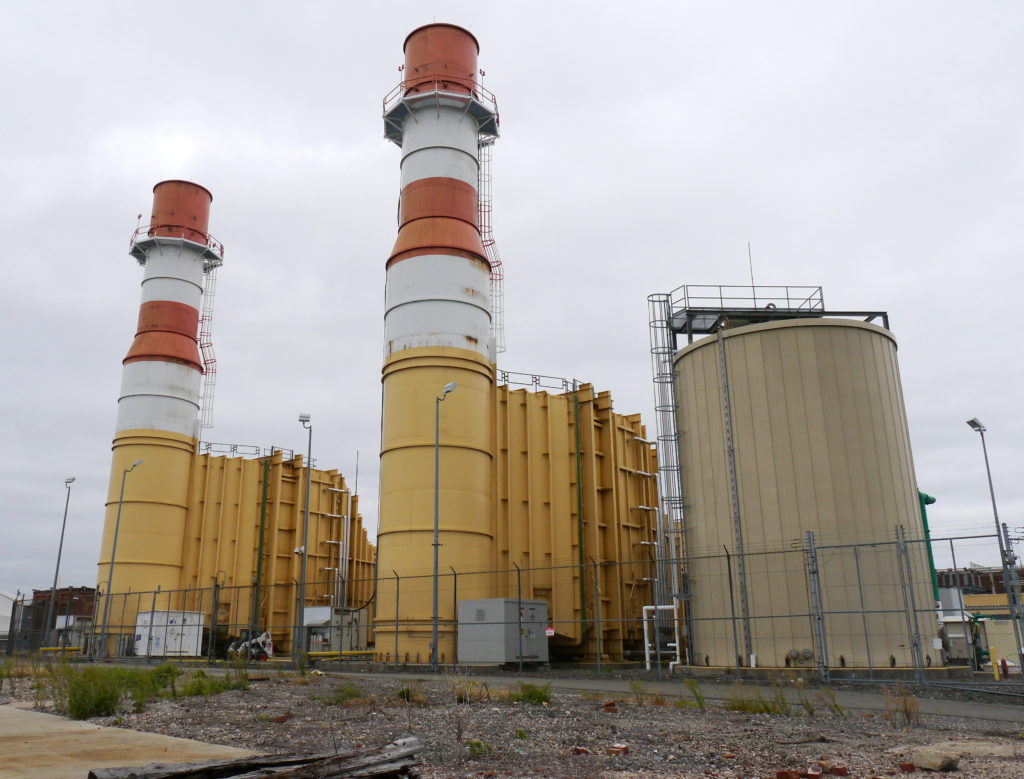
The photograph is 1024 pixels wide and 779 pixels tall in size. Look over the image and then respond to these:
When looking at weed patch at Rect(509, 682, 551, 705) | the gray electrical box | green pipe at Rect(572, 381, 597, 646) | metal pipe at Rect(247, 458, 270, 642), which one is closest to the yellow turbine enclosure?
the gray electrical box

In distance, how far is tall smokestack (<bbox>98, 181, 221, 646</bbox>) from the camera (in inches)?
1619

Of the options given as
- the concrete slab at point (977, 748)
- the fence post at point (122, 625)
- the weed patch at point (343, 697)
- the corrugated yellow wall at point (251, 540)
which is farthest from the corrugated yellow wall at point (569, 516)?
the concrete slab at point (977, 748)

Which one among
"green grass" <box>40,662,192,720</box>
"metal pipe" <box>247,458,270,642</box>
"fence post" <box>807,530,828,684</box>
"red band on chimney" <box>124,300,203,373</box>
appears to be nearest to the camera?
"green grass" <box>40,662,192,720</box>

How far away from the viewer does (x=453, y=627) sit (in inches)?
1125

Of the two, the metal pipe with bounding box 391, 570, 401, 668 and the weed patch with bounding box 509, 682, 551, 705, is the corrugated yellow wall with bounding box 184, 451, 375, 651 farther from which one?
the weed patch with bounding box 509, 682, 551, 705

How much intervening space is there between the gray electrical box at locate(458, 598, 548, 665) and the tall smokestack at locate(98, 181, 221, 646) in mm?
20874

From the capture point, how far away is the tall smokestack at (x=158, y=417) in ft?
135

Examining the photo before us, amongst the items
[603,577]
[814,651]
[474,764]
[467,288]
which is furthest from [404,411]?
[474,764]

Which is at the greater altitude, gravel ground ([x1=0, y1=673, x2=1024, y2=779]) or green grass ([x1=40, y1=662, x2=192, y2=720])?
green grass ([x1=40, y1=662, x2=192, y2=720])

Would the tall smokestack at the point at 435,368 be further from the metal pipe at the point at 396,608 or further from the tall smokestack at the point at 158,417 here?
the tall smokestack at the point at 158,417

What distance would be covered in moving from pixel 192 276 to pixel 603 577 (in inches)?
1066

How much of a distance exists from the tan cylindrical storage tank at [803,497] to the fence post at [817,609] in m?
1.01

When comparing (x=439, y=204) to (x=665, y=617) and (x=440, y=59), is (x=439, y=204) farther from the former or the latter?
(x=665, y=617)

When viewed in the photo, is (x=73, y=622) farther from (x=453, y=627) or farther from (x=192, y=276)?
(x=453, y=627)
